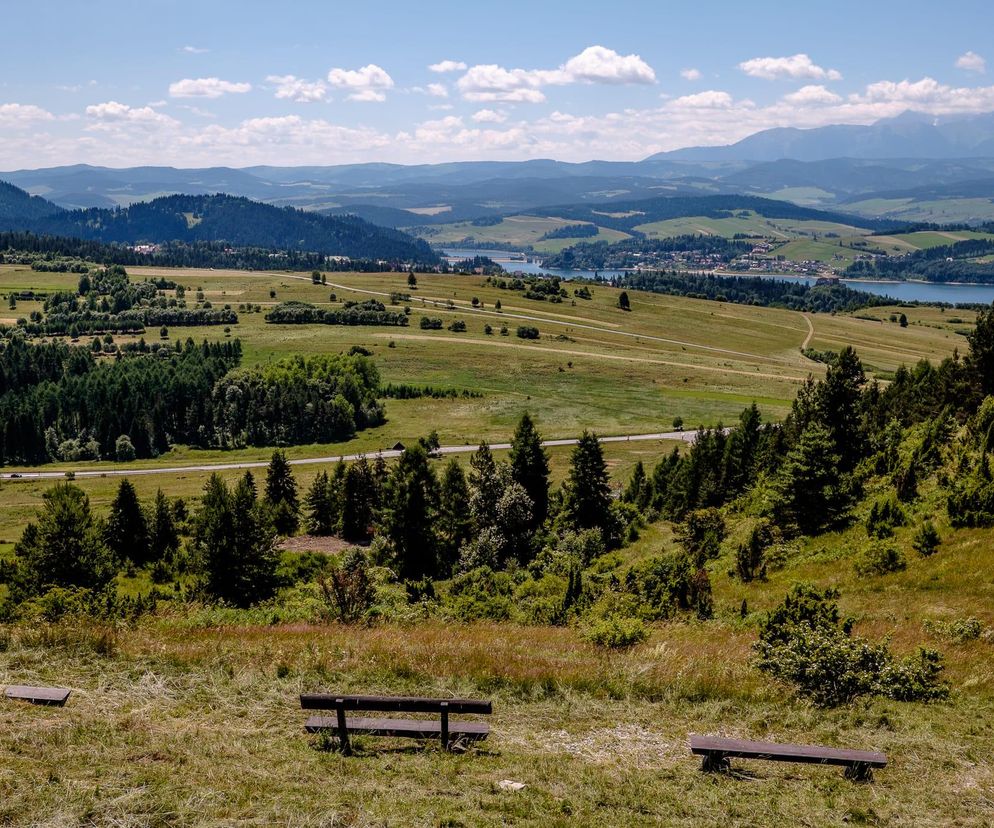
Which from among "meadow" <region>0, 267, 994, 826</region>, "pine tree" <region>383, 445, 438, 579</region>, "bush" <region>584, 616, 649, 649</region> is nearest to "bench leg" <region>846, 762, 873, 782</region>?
"meadow" <region>0, 267, 994, 826</region>

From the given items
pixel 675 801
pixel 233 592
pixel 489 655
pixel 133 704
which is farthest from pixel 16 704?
pixel 233 592

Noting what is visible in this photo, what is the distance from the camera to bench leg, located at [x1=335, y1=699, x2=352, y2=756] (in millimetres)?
15172

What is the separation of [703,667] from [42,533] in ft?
144

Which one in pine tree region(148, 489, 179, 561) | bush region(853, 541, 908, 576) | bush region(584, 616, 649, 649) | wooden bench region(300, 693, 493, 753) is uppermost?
wooden bench region(300, 693, 493, 753)

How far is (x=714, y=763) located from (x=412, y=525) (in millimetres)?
42411

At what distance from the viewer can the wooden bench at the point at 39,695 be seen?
653 inches

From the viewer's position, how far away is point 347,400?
154 metres

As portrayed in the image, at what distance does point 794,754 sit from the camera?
1451 centimetres

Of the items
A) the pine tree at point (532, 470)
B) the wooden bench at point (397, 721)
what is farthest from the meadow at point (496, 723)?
the pine tree at point (532, 470)

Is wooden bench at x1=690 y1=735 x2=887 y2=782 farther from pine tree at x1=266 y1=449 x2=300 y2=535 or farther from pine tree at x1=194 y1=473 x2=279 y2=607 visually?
pine tree at x1=266 y1=449 x2=300 y2=535

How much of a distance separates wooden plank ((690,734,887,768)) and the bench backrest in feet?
15.7

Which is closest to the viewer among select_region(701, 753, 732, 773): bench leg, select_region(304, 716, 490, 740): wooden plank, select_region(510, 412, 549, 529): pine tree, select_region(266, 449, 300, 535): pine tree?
select_region(701, 753, 732, 773): bench leg

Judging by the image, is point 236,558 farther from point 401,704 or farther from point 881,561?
Result: point 881,561

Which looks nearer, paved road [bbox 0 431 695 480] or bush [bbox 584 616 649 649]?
bush [bbox 584 616 649 649]
